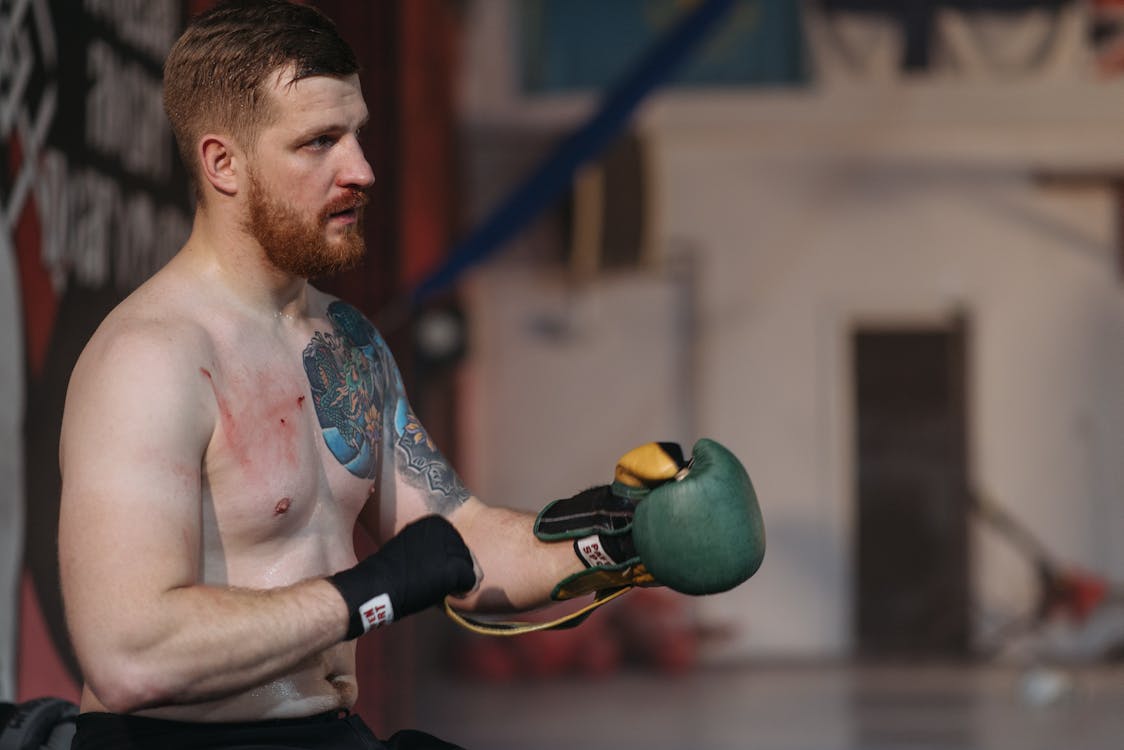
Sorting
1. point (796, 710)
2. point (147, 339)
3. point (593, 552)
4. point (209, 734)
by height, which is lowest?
point (796, 710)

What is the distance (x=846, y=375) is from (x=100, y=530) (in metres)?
6.43

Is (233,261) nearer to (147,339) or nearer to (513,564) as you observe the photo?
(147,339)

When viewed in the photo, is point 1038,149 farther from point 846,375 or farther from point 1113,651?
point 1113,651

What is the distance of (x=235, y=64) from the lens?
1302 millimetres

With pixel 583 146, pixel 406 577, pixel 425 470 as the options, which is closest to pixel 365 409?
pixel 425 470

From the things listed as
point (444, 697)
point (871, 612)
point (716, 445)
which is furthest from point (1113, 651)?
point (716, 445)

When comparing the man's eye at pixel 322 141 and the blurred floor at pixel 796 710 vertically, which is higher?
the man's eye at pixel 322 141

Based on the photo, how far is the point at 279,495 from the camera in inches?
53.2

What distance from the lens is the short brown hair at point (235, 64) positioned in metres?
1.30

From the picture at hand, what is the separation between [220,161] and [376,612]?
45cm

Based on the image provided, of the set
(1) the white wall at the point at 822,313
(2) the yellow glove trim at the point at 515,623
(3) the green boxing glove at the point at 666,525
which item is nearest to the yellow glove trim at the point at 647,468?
(3) the green boxing glove at the point at 666,525

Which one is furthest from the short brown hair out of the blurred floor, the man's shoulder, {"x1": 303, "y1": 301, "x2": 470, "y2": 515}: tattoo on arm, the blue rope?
the blurred floor

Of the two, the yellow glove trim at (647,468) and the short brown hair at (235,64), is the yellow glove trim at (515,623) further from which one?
the short brown hair at (235,64)

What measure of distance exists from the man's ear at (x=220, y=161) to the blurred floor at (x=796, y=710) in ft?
10.9
